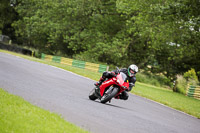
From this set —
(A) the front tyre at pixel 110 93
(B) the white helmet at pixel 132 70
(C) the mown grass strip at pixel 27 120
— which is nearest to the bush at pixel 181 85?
(B) the white helmet at pixel 132 70

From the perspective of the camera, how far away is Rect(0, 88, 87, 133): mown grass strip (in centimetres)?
541

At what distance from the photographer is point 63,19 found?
46844mm

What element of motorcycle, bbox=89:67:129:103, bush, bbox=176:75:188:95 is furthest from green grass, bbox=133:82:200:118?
bush, bbox=176:75:188:95

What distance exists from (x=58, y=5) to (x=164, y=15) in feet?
71.5

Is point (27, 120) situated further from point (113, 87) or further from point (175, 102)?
point (175, 102)

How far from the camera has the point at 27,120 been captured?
237 inches

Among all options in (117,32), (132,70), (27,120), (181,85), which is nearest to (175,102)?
(132,70)

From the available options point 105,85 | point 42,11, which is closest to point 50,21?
point 42,11

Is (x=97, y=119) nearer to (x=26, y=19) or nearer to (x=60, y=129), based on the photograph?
(x=60, y=129)

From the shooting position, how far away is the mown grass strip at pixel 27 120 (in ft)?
17.7

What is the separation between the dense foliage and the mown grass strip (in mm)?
23243

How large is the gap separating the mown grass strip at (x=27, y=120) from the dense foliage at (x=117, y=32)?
Answer: 23.2m

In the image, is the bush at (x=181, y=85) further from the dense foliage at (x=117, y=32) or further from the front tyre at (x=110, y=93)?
the front tyre at (x=110, y=93)

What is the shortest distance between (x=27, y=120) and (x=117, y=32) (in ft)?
124
